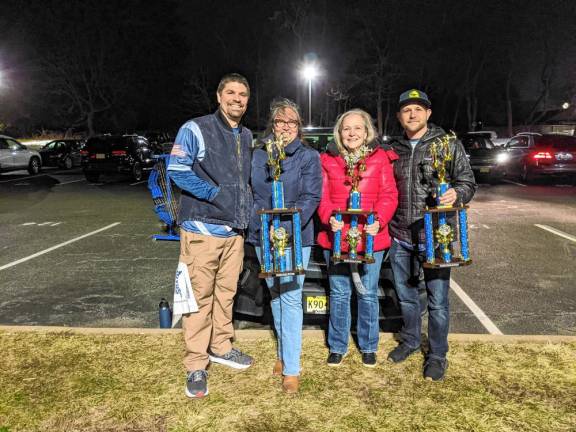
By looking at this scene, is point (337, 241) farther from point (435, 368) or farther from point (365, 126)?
point (435, 368)

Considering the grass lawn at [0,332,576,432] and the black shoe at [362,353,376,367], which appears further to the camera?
the black shoe at [362,353,376,367]

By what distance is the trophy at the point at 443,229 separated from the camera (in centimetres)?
317

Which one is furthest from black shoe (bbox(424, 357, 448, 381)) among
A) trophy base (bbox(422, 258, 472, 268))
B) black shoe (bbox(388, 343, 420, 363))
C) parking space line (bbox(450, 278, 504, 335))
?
parking space line (bbox(450, 278, 504, 335))

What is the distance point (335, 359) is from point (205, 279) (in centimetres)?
115

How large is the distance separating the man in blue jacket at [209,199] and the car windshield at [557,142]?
49.2 ft

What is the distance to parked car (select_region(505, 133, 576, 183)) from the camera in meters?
15.3

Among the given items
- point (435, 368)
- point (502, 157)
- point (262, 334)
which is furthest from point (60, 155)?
point (435, 368)

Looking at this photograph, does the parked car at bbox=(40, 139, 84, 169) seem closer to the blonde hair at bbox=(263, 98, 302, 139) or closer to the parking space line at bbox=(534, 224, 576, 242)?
the parking space line at bbox=(534, 224, 576, 242)

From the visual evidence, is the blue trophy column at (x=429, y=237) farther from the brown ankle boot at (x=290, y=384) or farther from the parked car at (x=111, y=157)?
the parked car at (x=111, y=157)

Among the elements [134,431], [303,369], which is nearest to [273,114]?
[303,369]

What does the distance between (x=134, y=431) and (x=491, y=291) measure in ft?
13.7

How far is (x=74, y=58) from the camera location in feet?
128

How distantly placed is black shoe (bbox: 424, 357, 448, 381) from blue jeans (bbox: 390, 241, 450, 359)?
0.12ft

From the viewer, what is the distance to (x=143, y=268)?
6.62m
